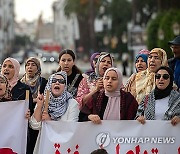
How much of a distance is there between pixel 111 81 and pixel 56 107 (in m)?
0.72

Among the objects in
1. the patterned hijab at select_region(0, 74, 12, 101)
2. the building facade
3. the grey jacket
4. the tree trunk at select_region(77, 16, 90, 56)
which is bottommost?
the grey jacket

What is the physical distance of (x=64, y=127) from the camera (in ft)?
23.8

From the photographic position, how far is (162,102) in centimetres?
718

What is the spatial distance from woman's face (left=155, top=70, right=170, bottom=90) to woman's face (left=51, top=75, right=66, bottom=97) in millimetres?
1113

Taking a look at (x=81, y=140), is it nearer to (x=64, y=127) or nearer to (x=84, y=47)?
(x=64, y=127)

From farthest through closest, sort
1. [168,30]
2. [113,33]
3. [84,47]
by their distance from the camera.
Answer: [84,47], [113,33], [168,30]

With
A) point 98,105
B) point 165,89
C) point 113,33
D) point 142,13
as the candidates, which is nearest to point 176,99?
point 165,89

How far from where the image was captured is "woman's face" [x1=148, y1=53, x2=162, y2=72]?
835cm

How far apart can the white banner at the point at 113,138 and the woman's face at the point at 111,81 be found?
1.30ft

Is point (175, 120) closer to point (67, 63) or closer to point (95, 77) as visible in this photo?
point (95, 77)

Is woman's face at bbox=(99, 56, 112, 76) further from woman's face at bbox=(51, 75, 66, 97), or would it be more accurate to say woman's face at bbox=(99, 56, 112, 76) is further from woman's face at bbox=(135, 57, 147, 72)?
woman's face at bbox=(51, 75, 66, 97)

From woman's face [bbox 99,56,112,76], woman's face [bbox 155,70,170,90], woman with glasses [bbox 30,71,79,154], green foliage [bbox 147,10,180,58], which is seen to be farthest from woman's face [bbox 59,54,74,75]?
green foliage [bbox 147,10,180,58]

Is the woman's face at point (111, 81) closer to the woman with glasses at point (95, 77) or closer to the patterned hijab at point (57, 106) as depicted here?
the patterned hijab at point (57, 106)

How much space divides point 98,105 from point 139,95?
1.11 metres
